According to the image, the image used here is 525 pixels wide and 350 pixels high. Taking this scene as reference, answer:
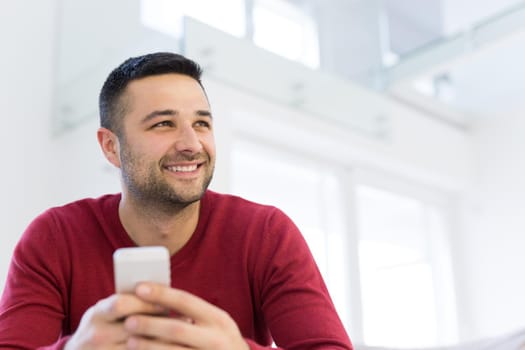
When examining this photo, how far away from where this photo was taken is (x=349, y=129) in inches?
125

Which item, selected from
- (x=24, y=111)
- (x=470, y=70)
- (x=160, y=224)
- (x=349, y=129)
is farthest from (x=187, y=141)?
(x=470, y=70)

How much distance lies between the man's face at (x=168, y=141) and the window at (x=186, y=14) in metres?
1.22

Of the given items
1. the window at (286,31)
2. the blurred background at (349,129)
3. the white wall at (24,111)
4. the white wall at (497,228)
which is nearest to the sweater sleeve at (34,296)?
the blurred background at (349,129)

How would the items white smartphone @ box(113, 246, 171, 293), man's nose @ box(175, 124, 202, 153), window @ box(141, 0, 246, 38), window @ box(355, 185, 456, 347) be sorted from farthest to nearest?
window @ box(355, 185, 456, 347) < window @ box(141, 0, 246, 38) < man's nose @ box(175, 124, 202, 153) < white smartphone @ box(113, 246, 171, 293)

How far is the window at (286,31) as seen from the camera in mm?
2799

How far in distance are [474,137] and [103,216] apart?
3.21 meters

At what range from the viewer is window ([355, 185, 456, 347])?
342 cm

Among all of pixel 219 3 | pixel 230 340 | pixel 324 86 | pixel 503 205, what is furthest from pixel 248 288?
pixel 503 205

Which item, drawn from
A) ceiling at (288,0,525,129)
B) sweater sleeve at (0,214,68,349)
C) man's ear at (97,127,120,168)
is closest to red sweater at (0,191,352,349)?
sweater sleeve at (0,214,68,349)

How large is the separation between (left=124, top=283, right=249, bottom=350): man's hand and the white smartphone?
0.01 m

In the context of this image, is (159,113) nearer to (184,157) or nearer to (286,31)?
(184,157)

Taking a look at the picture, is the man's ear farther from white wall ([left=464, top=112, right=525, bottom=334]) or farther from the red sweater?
white wall ([left=464, top=112, right=525, bottom=334])

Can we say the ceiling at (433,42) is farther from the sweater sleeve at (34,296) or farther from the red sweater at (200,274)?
the sweater sleeve at (34,296)

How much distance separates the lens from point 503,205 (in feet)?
12.6
